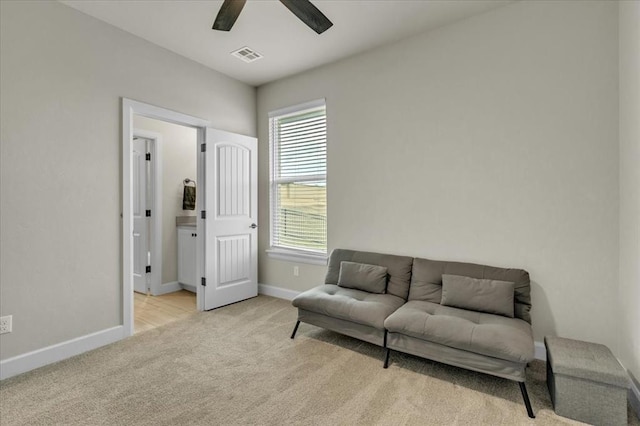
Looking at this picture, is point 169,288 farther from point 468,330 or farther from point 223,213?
point 468,330

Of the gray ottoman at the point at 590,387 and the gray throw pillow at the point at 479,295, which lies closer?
the gray ottoman at the point at 590,387

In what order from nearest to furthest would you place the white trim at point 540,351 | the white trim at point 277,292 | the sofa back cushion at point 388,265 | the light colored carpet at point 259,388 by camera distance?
the light colored carpet at point 259,388
the white trim at point 540,351
the sofa back cushion at point 388,265
the white trim at point 277,292

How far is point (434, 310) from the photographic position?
93.9 inches

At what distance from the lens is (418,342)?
7.34 feet

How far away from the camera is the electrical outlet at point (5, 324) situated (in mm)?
2222

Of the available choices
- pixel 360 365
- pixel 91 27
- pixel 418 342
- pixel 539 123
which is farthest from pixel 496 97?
pixel 91 27

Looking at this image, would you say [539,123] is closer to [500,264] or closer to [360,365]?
[500,264]

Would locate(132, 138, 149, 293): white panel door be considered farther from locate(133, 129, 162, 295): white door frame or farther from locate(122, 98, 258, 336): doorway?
locate(122, 98, 258, 336): doorway

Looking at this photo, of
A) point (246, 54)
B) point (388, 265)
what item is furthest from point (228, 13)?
point (388, 265)

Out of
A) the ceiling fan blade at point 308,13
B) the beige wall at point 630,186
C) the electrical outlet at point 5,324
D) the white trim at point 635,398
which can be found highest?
the ceiling fan blade at point 308,13

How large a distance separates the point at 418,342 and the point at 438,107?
206cm

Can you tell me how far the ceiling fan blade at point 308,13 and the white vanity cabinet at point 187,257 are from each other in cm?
323

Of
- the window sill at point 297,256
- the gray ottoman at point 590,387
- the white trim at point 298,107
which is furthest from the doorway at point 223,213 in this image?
the gray ottoman at point 590,387

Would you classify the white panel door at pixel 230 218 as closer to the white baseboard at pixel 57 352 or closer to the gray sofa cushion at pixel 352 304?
the white baseboard at pixel 57 352
